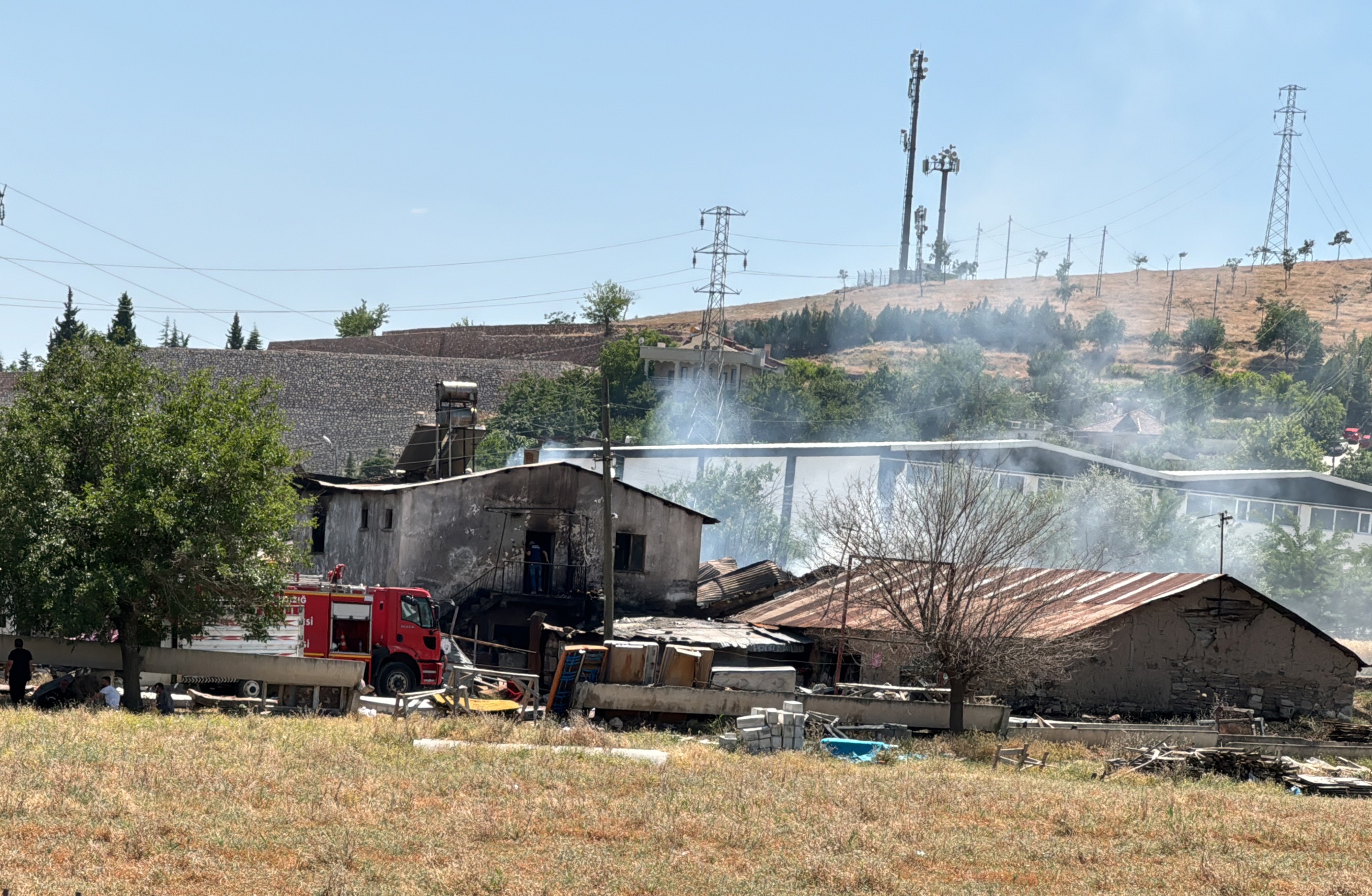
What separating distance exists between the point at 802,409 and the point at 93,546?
210 feet

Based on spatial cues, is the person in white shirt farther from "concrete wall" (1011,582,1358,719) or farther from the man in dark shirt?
"concrete wall" (1011,582,1358,719)

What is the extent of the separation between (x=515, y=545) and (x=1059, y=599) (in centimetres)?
1471

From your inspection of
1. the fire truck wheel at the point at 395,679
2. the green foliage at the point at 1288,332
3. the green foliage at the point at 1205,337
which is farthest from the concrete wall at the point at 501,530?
the green foliage at the point at 1205,337

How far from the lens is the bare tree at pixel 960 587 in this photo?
80.2 ft

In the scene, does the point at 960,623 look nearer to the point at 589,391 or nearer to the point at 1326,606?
the point at 1326,606

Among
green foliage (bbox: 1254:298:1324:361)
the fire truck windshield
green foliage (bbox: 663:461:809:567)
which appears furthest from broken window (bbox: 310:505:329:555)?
green foliage (bbox: 1254:298:1324:361)

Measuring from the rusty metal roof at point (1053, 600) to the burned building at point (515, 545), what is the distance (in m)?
3.70

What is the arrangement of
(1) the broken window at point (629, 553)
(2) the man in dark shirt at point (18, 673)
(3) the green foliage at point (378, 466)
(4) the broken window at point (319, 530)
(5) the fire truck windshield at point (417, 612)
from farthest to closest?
(3) the green foliage at point (378, 466) → (4) the broken window at point (319, 530) → (1) the broken window at point (629, 553) → (5) the fire truck windshield at point (417, 612) → (2) the man in dark shirt at point (18, 673)

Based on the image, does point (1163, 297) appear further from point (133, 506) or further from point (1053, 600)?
point (133, 506)

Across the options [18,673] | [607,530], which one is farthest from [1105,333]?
[18,673]

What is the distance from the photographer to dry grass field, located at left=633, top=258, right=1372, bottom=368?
132625mm

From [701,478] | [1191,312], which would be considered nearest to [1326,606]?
[701,478]

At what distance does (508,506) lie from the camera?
35.9 meters

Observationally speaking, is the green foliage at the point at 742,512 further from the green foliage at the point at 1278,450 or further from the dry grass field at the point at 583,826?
the dry grass field at the point at 583,826
